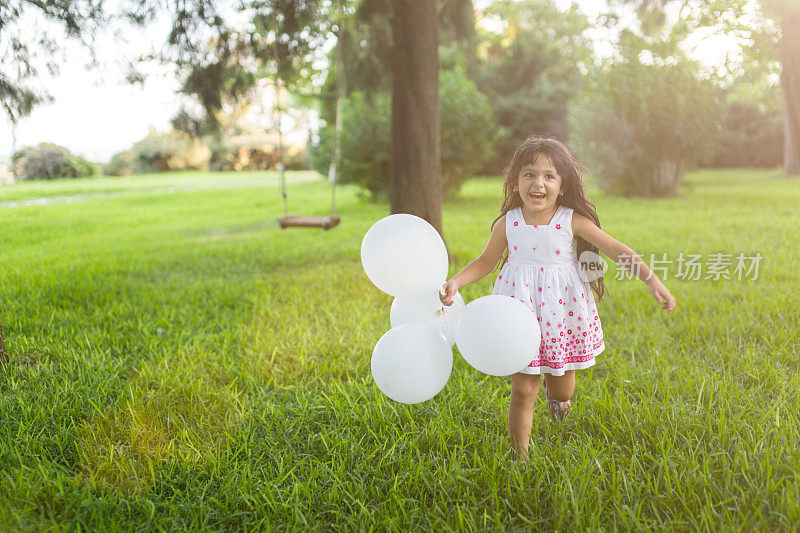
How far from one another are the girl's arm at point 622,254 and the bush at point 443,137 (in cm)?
1010

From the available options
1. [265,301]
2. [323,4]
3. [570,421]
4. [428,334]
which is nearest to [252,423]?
[428,334]

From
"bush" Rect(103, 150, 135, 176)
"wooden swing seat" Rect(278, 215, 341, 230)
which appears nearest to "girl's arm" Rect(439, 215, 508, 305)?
"wooden swing seat" Rect(278, 215, 341, 230)

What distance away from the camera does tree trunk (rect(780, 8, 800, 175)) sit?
290 inches

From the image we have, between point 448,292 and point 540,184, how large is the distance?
503 mm

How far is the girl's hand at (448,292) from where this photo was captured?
6.21ft

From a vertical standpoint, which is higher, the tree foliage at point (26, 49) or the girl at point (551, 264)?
the tree foliage at point (26, 49)

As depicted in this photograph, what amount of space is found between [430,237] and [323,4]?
4.86 m

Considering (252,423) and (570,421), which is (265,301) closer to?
(252,423)

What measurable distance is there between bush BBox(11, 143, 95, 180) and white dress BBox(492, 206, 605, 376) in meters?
3.28

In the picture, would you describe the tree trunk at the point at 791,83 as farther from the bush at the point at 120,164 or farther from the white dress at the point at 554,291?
the bush at the point at 120,164

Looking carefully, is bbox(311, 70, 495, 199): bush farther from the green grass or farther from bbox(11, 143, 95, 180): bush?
bbox(11, 143, 95, 180): bush

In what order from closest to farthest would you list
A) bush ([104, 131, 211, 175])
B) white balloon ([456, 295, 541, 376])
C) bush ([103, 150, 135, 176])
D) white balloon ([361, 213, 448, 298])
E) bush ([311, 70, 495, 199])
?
white balloon ([456, 295, 541, 376]) < white balloon ([361, 213, 448, 298]) < bush ([103, 150, 135, 176]) < bush ([104, 131, 211, 175]) < bush ([311, 70, 495, 199])

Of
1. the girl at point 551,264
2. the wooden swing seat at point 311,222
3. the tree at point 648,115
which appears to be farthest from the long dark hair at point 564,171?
the tree at point 648,115

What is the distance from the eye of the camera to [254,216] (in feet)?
33.8
